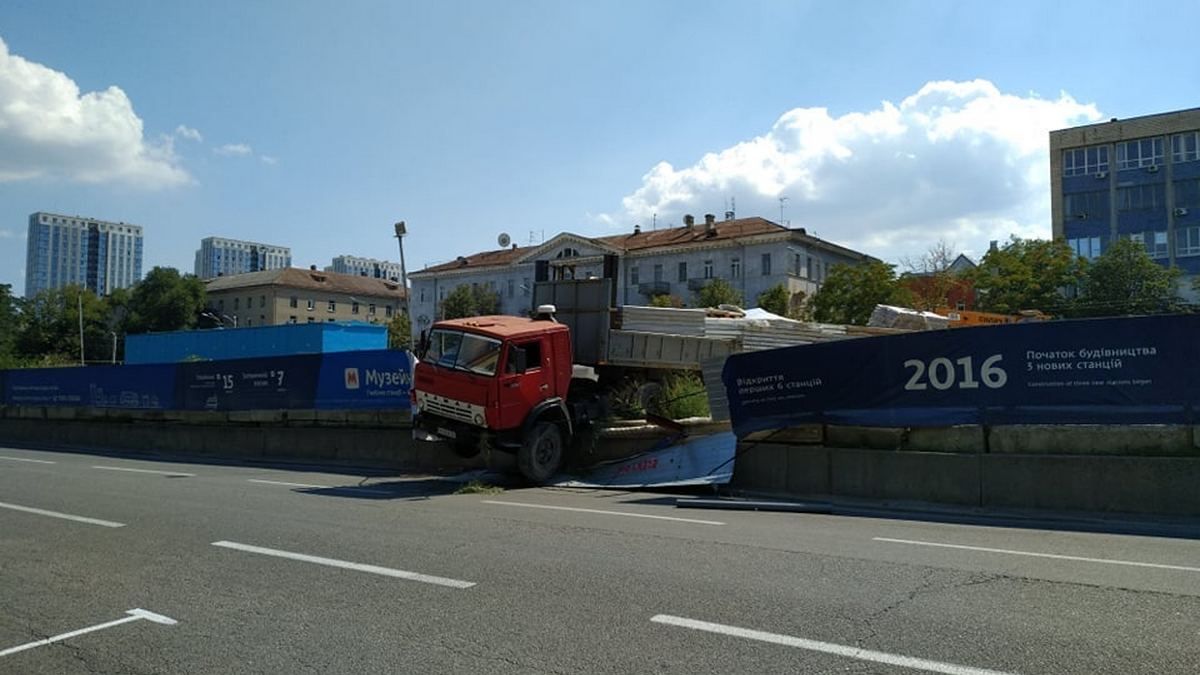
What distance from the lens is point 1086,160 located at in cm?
6556

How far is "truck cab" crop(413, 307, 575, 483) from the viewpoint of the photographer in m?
14.8

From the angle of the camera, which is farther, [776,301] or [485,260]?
[485,260]

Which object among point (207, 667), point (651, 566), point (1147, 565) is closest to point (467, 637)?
point (207, 667)

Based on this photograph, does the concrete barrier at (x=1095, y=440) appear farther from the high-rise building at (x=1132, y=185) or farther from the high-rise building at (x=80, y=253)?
the high-rise building at (x=80, y=253)

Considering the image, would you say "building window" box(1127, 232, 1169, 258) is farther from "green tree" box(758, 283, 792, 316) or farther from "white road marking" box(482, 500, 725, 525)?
"white road marking" box(482, 500, 725, 525)

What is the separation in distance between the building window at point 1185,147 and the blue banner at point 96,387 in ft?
224

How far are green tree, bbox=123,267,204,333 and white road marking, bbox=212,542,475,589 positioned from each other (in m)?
112

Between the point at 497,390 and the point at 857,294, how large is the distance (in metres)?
39.1

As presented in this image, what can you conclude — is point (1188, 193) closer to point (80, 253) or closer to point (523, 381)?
point (523, 381)

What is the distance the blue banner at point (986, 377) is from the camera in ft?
34.8

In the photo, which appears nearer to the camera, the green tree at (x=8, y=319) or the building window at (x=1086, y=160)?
the building window at (x=1086, y=160)

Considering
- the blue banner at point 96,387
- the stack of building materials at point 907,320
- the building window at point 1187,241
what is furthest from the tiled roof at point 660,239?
the blue banner at point 96,387

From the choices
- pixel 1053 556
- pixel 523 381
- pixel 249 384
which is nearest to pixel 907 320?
pixel 523 381

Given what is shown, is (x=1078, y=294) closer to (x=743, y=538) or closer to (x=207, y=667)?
(x=743, y=538)
